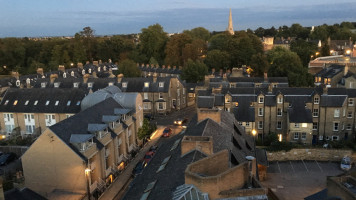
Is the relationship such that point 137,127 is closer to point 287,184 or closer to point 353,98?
point 287,184

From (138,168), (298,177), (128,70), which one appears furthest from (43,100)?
(298,177)

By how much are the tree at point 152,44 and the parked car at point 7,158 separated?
76.0 meters

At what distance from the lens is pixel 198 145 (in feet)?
71.1

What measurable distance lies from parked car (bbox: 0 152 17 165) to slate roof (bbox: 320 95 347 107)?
42.0m

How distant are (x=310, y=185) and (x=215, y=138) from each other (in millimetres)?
14674

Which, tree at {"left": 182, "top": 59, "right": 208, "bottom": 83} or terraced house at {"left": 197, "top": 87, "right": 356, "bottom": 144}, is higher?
tree at {"left": 182, "top": 59, "right": 208, "bottom": 83}

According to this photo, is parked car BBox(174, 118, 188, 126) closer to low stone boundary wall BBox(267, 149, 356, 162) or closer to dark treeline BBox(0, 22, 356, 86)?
low stone boundary wall BBox(267, 149, 356, 162)

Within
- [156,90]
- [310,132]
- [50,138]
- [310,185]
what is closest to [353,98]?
[310,132]

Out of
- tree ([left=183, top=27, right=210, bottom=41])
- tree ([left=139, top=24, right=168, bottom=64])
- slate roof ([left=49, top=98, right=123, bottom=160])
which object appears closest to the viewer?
slate roof ([left=49, top=98, right=123, bottom=160])

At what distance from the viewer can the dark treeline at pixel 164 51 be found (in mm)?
85562

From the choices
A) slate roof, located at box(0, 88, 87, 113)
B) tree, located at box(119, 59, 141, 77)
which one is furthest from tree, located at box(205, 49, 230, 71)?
slate roof, located at box(0, 88, 87, 113)

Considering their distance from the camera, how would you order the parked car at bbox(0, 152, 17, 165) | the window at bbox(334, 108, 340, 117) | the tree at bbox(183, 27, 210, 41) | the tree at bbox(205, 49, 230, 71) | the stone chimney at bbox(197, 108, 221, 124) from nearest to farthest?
→ the stone chimney at bbox(197, 108, 221, 124) → the parked car at bbox(0, 152, 17, 165) → the window at bbox(334, 108, 340, 117) → the tree at bbox(205, 49, 230, 71) → the tree at bbox(183, 27, 210, 41)

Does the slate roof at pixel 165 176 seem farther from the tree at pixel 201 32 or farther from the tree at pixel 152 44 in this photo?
the tree at pixel 201 32

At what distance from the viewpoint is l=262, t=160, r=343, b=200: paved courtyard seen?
3164 centimetres
